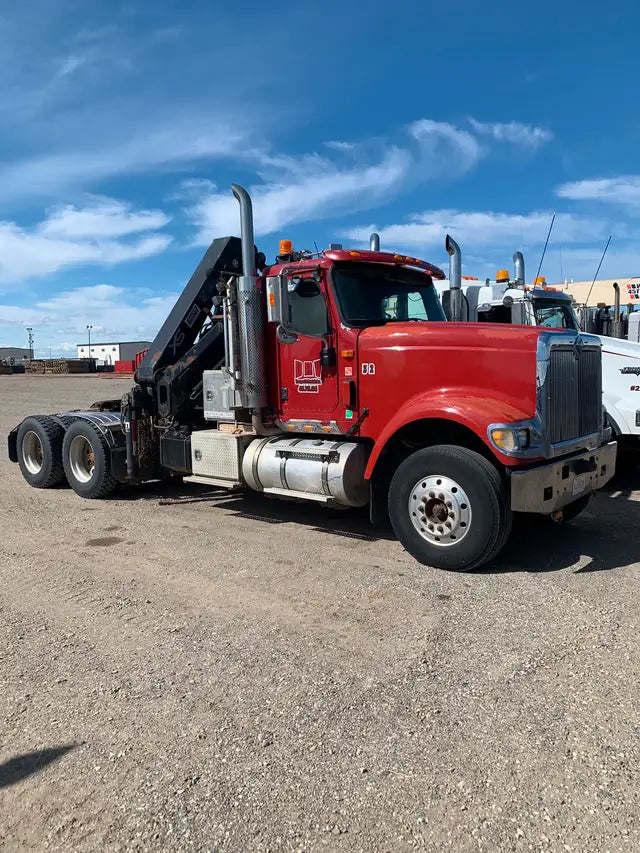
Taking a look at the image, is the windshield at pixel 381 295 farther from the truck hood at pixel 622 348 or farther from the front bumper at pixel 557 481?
the truck hood at pixel 622 348

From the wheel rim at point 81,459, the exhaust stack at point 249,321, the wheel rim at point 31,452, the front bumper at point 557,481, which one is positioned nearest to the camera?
the front bumper at point 557,481

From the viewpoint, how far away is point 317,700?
3.35m

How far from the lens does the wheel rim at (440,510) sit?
5242 millimetres

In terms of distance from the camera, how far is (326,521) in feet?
23.4

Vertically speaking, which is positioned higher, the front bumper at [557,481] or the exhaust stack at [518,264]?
the exhaust stack at [518,264]

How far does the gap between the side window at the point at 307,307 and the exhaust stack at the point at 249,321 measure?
0.53 m

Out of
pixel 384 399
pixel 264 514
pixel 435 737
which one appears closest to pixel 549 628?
pixel 435 737

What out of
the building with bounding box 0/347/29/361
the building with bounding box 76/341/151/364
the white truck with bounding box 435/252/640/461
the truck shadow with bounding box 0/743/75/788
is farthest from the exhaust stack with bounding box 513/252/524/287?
the building with bounding box 0/347/29/361

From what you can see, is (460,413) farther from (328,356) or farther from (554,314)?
(554,314)

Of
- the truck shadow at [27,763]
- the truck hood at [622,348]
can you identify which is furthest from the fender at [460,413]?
the truck hood at [622,348]

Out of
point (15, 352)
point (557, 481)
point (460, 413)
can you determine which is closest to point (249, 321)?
point (460, 413)

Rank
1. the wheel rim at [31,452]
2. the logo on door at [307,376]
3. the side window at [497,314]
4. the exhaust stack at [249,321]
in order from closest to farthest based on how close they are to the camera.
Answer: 1. the logo on door at [307,376]
2. the exhaust stack at [249,321]
3. the side window at [497,314]
4. the wheel rim at [31,452]

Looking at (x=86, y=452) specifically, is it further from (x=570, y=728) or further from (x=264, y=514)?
(x=570, y=728)

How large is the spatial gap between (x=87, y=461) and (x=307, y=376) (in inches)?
148
